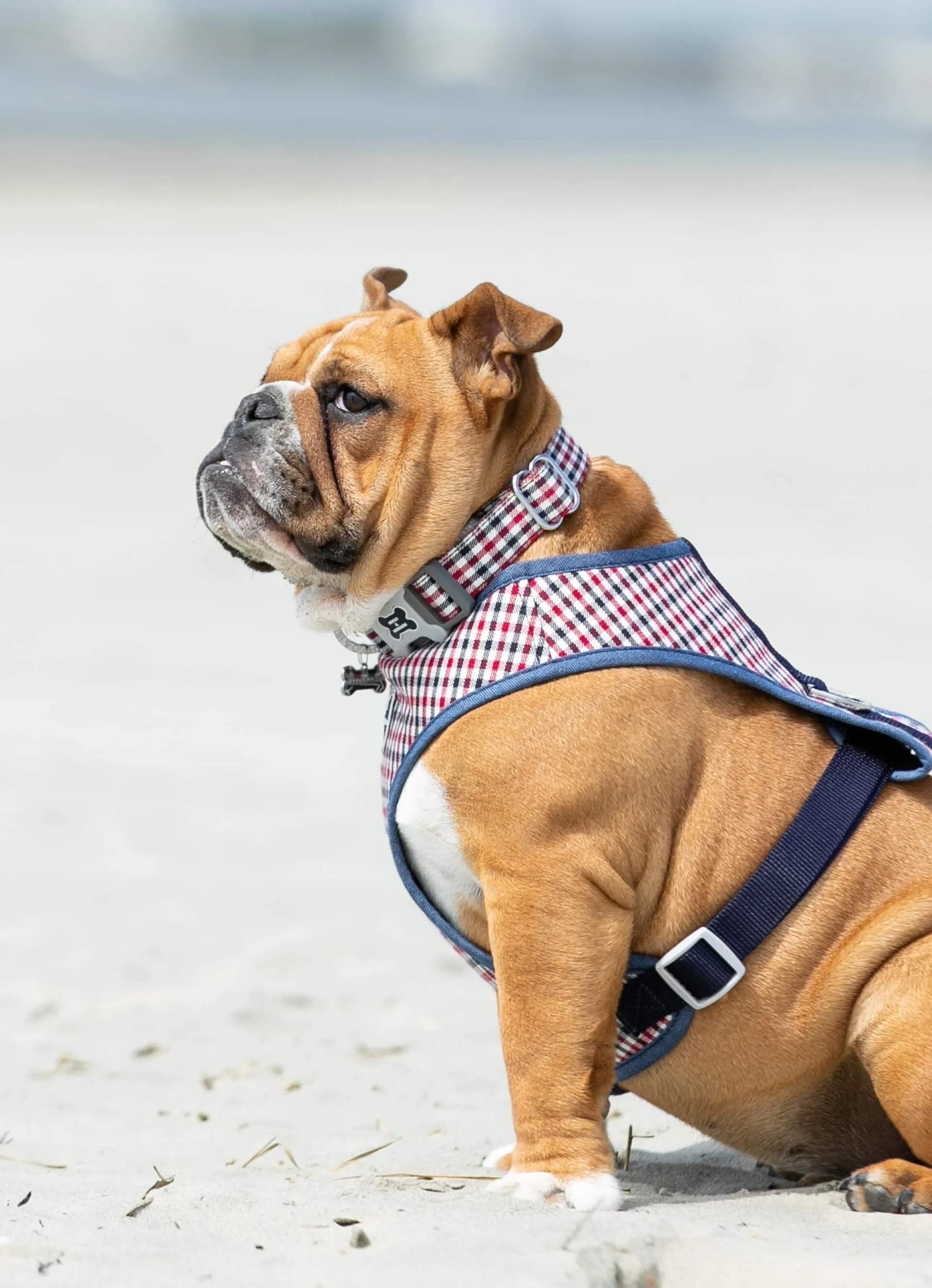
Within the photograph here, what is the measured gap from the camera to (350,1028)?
6.22 meters

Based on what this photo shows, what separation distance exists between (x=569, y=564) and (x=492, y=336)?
626mm

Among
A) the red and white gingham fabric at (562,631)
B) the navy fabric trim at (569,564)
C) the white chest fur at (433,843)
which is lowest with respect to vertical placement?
the white chest fur at (433,843)

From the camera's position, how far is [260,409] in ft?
14.0

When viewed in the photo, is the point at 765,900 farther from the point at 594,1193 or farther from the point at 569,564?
the point at 569,564

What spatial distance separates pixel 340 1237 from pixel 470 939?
94 centimetres

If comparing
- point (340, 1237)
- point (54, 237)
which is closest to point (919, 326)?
point (54, 237)

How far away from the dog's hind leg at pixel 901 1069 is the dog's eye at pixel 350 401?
1.85 meters

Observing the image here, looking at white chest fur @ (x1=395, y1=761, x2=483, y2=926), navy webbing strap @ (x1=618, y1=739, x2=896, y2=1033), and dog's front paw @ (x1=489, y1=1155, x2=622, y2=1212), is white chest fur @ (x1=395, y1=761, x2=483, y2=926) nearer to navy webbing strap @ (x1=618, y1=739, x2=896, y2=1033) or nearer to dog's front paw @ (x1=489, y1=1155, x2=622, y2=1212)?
navy webbing strap @ (x1=618, y1=739, x2=896, y2=1033)

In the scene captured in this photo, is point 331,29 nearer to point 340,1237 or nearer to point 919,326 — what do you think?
point 919,326

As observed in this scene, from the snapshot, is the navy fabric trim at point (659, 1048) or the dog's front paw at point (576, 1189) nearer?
the dog's front paw at point (576, 1189)

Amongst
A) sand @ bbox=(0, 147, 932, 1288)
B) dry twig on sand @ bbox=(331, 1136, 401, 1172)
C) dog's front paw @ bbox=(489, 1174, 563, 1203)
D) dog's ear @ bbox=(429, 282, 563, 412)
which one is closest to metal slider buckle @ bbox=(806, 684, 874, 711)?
dog's ear @ bbox=(429, 282, 563, 412)

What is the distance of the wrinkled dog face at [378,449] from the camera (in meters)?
4.11

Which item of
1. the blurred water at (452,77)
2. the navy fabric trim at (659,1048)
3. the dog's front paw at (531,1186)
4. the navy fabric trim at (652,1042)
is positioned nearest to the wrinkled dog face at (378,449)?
the navy fabric trim at (652,1042)

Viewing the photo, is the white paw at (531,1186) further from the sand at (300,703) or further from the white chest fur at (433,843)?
the white chest fur at (433,843)
